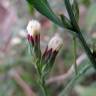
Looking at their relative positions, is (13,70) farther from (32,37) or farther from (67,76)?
(32,37)

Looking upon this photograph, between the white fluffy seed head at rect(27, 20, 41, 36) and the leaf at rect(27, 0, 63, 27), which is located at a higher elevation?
the leaf at rect(27, 0, 63, 27)

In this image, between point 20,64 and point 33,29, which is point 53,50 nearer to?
point 33,29

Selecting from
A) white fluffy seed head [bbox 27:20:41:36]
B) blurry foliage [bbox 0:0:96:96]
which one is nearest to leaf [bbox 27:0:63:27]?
white fluffy seed head [bbox 27:20:41:36]

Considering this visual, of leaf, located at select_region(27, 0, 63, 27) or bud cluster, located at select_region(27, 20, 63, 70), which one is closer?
leaf, located at select_region(27, 0, 63, 27)

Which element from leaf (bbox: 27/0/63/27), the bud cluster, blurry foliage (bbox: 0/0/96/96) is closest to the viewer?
leaf (bbox: 27/0/63/27)

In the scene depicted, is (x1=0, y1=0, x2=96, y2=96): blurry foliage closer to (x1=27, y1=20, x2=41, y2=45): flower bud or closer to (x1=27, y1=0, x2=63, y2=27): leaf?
(x1=27, y1=20, x2=41, y2=45): flower bud

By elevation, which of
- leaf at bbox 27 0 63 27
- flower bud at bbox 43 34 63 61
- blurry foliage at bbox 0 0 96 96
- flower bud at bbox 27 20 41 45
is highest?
leaf at bbox 27 0 63 27

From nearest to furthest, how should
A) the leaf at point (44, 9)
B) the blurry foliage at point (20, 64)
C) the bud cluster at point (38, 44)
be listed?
the leaf at point (44, 9) → the bud cluster at point (38, 44) → the blurry foliage at point (20, 64)

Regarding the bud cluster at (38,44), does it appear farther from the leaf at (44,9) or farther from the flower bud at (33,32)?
the leaf at (44,9)

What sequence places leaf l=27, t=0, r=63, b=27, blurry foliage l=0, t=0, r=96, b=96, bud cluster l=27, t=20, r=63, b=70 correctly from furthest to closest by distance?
blurry foliage l=0, t=0, r=96, b=96 → bud cluster l=27, t=20, r=63, b=70 → leaf l=27, t=0, r=63, b=27

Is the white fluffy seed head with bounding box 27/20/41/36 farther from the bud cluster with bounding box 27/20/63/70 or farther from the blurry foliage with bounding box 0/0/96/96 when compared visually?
the blurry foliage with bounding box 0/0/96/96

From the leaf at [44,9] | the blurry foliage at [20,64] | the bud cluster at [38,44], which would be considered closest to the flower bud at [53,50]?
the bud cluster at [38,44]
